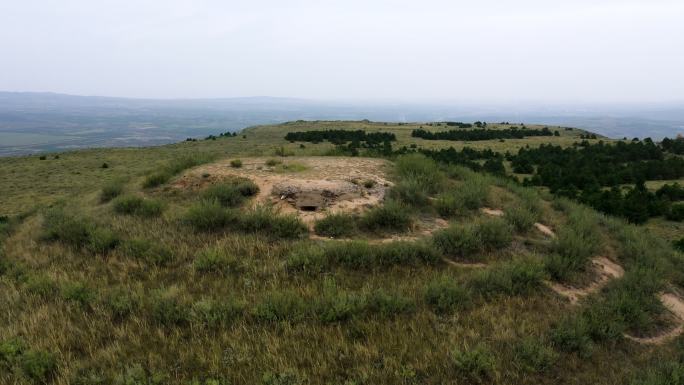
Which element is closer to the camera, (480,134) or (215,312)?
(215,312)

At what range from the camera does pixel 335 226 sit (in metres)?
8.99

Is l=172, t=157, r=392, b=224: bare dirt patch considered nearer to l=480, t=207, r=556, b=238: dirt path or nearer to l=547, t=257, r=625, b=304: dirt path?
l=480, t=207, r=556, b=238: dirt path

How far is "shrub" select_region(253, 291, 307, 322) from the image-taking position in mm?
5328

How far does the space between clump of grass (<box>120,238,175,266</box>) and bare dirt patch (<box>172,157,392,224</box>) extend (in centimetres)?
317

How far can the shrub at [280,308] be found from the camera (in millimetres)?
5328

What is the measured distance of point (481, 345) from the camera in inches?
184

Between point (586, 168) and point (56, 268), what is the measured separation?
3278 centimetres

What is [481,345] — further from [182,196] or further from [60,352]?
[182,196]

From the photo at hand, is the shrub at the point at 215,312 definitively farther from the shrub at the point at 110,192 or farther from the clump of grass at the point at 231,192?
the shrub at the point at 110,192

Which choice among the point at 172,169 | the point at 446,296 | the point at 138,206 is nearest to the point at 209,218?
the point at 138,206

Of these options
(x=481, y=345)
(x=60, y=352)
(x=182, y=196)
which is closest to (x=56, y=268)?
A: (x=60, y=352)

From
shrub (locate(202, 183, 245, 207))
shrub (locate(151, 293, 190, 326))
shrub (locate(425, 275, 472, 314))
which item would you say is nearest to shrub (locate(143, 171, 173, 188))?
shrub (locate(202, 183, 245, 207))

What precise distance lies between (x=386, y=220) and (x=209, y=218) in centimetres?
424

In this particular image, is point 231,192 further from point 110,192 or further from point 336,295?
point 336,295
